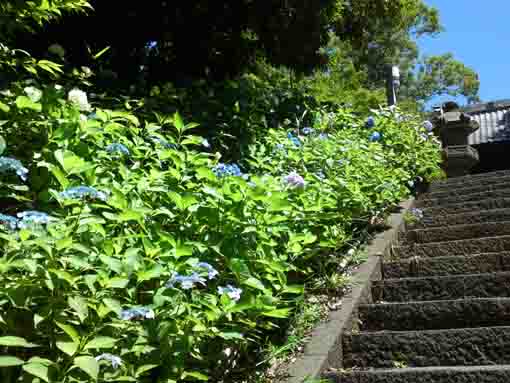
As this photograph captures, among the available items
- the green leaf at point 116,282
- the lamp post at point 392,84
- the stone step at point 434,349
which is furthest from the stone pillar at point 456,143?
the green leaf at point 116,282

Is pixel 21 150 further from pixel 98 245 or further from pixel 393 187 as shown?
pixel 393 187

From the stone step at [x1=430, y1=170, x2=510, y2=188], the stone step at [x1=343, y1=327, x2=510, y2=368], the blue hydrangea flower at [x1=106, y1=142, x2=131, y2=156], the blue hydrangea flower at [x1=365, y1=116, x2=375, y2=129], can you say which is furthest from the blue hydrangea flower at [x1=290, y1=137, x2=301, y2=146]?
the stone step at [x1=430, y1=170, x2=510, y2=188]

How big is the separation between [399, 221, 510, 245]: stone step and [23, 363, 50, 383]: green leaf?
3750 mm

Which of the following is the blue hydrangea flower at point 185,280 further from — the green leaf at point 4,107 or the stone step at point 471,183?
the stone step at point 471,183

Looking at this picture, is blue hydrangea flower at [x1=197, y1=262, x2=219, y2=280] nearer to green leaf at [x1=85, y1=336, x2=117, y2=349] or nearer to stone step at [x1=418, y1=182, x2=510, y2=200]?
green leaf at [x1=85, y1=336, x2=117, y2=349]

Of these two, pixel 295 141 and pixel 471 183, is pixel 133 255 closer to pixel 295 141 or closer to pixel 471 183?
pixel 295 141

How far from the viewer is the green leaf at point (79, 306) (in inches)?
73.0

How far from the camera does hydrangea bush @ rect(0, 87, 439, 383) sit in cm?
191

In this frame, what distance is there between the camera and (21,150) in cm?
309

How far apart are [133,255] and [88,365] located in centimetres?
44

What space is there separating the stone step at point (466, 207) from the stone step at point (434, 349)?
2655 millimetres

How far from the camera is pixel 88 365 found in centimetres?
177

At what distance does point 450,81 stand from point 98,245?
106ft

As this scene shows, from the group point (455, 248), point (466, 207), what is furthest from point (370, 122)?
point (455, 248)
